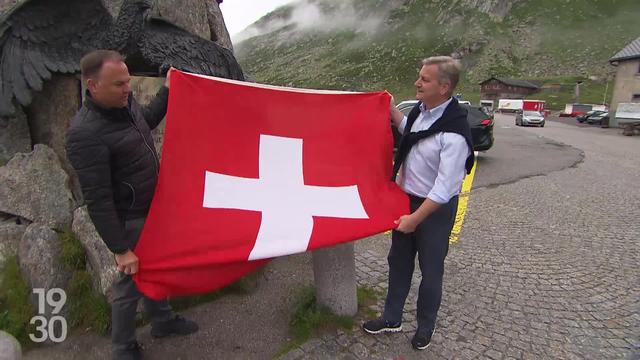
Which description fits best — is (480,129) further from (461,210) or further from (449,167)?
(449,167)

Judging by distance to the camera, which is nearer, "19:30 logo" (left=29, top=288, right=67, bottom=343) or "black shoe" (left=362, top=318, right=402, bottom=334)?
"19:30 logo" (left=29, top=288, right=67, bottom=343)

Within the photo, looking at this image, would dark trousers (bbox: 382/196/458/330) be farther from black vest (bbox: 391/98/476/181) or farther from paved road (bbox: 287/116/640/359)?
black vest (bbox: 391/98/476/181)

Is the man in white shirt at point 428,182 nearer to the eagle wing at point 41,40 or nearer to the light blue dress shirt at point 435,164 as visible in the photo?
the light blue dress shirt at point 435,164

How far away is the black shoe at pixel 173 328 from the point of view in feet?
8.10

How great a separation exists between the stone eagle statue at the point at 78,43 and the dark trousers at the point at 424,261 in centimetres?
188

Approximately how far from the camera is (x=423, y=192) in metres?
2.17

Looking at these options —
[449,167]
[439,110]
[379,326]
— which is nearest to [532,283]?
[379,326]

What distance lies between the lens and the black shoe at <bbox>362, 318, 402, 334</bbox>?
254 cm

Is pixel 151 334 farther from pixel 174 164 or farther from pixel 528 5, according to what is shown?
pixel 528 5

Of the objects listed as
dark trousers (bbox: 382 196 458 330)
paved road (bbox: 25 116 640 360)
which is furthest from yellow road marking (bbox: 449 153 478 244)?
dark trousers (bbox: 382 196 458 330)

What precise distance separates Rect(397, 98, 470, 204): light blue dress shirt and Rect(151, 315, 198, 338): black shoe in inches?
66.8

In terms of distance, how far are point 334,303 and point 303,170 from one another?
101cm

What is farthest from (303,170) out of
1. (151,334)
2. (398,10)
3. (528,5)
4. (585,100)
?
(398,10)

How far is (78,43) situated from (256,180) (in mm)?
1868
